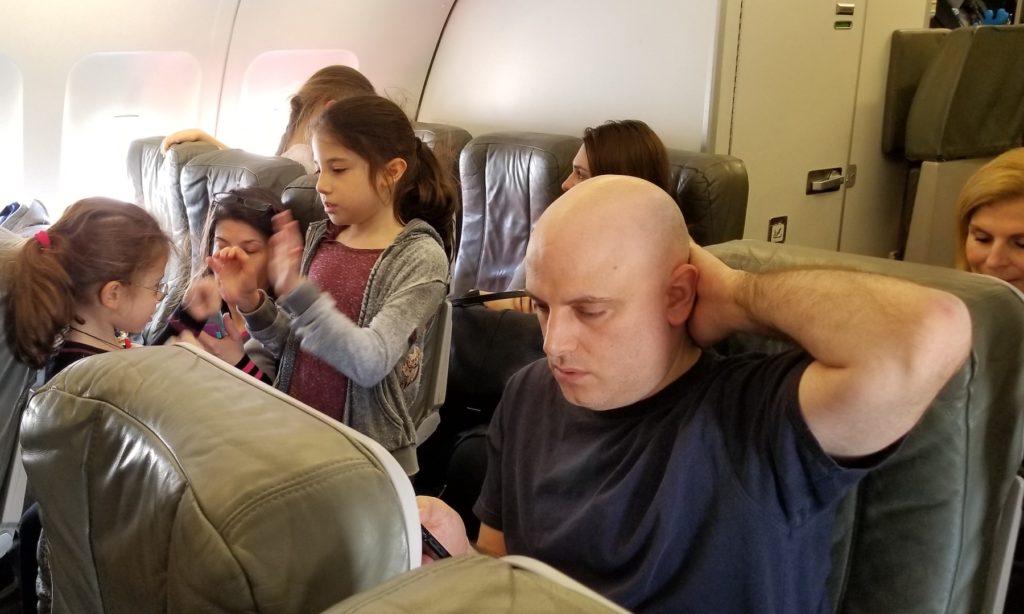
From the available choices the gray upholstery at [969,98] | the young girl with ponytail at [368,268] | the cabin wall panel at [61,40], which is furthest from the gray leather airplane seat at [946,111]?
the cabin wall panel at [61,40]

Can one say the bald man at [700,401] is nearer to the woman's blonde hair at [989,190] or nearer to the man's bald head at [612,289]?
the man's bald head at [612,289]

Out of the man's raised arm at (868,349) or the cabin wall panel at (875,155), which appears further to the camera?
the cabin wall panel at (875,155)

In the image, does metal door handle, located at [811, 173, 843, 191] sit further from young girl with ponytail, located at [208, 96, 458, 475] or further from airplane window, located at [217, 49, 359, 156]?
airplane window, located at [217, 49, 359, 156]


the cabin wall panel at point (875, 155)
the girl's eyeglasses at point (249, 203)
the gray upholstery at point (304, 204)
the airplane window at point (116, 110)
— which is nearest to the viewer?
the girl's eyeglasses at point (249, 203)

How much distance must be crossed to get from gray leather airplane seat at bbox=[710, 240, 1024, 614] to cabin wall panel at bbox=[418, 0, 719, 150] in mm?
2197

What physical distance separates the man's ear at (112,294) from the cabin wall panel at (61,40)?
205 cm

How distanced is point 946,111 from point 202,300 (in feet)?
9.94

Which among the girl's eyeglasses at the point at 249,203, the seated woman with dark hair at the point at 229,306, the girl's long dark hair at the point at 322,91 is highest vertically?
the girl's long dark hair at the point at 322,91

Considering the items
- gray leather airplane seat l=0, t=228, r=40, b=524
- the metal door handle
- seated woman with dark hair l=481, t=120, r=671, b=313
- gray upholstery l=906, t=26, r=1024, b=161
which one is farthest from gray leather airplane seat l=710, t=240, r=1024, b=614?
gray upholstery l=906, t=26, r=1024, b=161

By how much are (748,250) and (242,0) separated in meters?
3.52

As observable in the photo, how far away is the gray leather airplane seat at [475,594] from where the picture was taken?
65 cm

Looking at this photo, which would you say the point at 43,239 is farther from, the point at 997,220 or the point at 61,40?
the point at 997,220

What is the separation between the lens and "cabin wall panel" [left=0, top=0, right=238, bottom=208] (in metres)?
3.43

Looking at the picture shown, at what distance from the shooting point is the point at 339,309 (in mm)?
1910
